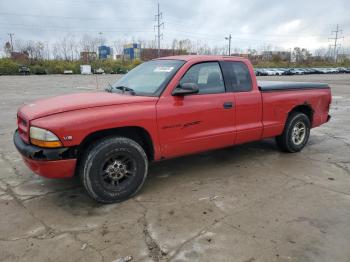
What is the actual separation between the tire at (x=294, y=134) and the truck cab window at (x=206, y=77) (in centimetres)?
178

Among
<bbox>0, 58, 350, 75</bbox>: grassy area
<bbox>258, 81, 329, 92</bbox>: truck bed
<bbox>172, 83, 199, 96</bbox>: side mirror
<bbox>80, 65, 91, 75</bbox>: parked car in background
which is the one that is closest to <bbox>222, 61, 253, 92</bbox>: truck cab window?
<bbox>258, 81, 329, 92</bbox>: truck bed

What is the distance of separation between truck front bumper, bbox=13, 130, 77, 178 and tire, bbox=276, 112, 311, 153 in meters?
3.82

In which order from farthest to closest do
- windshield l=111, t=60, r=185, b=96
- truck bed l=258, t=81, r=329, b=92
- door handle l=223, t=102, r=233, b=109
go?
truck bed l=258, t=81, r=329, b=92 → door handle l=223, t=102, r=233, b=109 → windshield l=111, t=60, r=185, b=96

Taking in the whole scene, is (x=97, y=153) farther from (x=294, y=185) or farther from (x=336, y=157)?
(x=336, y=157)

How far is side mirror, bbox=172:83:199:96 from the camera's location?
399cm

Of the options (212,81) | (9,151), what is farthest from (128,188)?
(9,151)

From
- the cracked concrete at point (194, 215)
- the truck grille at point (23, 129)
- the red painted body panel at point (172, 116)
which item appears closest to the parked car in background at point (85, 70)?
the cracked concrete at point (194, 215)

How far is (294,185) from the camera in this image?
4359mm

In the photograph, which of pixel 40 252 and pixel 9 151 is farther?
pixel 9 151

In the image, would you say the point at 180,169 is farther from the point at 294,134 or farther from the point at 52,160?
the point at 294,134

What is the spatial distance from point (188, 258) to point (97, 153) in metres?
A: 1.55

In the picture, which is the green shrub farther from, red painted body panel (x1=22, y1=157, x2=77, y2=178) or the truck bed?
red painted body panel (x1=22, y1=157, x2=77, y2=178)

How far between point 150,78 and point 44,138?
1739 mm

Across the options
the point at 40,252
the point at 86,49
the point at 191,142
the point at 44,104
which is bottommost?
the point at 40,252
